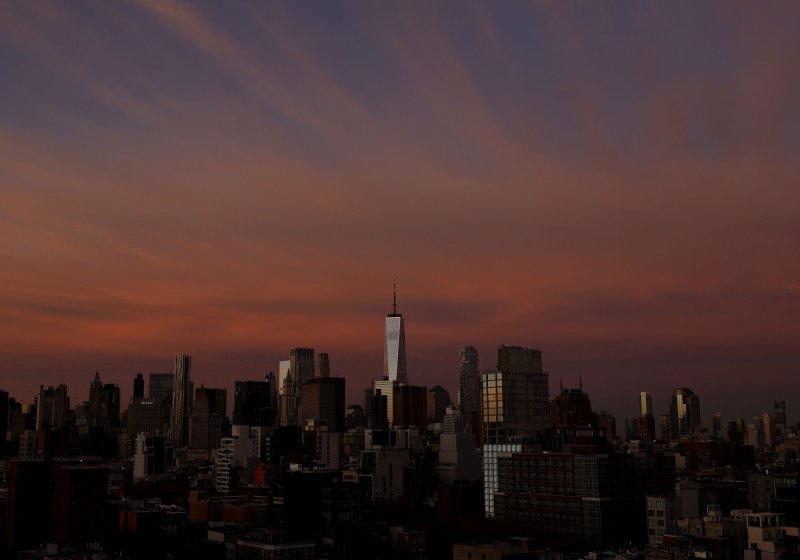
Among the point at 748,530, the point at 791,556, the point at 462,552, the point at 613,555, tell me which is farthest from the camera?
the point at 462,552

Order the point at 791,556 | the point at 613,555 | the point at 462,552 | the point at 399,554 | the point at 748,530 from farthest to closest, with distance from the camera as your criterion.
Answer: the point at 399,554 < the point at 462,552 < the point at 613,555 < the point at 748,530 < the point at 791,556

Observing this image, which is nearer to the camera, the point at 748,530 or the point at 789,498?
the point at 748,530

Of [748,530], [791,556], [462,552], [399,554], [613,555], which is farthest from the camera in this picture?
[399,554]

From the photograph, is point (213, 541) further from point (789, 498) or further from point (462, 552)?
point (789, 498)

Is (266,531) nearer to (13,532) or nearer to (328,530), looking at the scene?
(328,530)

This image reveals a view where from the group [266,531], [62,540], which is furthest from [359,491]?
[62,540]

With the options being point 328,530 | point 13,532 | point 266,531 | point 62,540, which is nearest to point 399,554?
point 328,530

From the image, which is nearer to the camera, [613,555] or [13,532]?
[613,555]

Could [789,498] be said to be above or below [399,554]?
above

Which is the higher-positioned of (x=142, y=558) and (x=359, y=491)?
(x=359, y=491)
